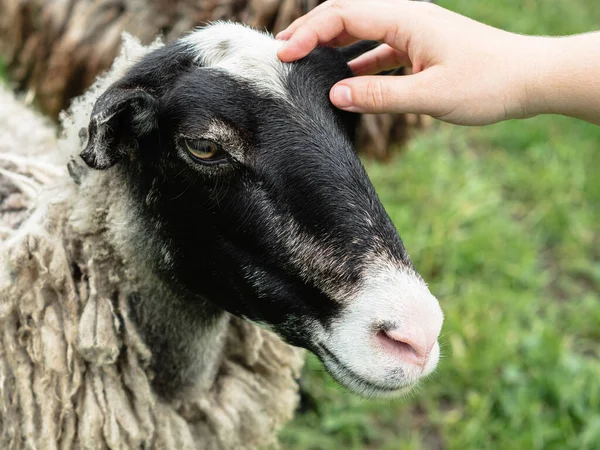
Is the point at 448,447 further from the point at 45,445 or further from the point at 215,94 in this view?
the point at 215,94

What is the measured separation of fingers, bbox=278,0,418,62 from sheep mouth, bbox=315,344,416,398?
2.65 feet

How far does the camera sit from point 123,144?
1.89 m

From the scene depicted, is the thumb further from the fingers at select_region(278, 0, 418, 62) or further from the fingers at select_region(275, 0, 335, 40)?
the fingers at select_region(275, 0, 335, 40)

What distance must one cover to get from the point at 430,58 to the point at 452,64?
6cm

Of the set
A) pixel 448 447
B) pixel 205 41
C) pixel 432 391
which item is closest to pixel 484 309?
pixel 432 391

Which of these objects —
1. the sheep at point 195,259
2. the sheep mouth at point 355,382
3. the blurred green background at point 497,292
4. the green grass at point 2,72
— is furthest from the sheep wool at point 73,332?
the green grass at point 2,72

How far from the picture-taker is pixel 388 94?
1822 mm

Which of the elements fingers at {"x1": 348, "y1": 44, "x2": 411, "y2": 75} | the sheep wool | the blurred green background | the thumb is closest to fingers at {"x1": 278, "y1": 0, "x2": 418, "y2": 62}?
the thumb

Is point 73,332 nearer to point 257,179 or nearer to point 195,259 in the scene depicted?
point 195,259

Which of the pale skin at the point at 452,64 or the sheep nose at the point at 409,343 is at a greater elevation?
the pale skin at the point at 452,64

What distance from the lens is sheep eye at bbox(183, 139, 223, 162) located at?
5.76 ft

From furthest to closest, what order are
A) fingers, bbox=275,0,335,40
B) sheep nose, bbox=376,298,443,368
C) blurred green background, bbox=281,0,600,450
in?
blurred green background, bbox=281,0,600,450, fingers, bbox=275,0,335,40, sheep nose, bbox=376,298,443,368

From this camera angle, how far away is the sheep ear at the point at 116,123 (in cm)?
173

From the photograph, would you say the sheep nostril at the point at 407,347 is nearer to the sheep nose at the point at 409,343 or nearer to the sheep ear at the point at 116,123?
the sheep nose at the point at 409,343
